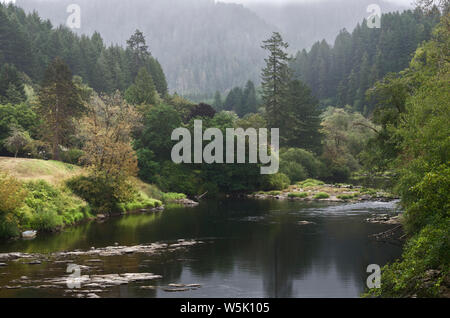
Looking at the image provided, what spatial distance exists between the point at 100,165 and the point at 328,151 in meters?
48.4

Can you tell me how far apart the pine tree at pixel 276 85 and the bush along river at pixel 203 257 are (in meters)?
45.4

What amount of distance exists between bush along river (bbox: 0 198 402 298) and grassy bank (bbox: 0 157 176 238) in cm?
143

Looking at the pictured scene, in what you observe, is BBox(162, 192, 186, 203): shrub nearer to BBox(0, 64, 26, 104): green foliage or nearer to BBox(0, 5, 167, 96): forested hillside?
BBox(0, 64, 26, 104): green foliage

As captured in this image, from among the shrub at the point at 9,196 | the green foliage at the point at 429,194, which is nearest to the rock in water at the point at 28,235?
the shrub at the point at 9,196

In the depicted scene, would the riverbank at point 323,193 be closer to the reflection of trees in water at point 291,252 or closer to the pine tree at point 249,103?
the reflection of trees in water at point 291,252

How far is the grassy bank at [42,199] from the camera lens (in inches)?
A: 1127

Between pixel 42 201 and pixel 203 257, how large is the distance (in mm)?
14915

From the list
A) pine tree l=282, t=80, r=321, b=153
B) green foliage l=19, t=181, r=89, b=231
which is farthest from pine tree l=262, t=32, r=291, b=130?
green foliage l=19, t=181, r=89, b=231

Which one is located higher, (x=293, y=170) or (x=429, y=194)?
(x=293, y=170)

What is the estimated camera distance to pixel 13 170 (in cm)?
3822

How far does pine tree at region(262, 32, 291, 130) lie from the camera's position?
8431 cm

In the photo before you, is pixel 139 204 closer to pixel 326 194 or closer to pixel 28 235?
pixel 28 235

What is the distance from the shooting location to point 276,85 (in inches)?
3433

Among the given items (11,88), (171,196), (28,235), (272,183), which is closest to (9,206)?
(28,235)
